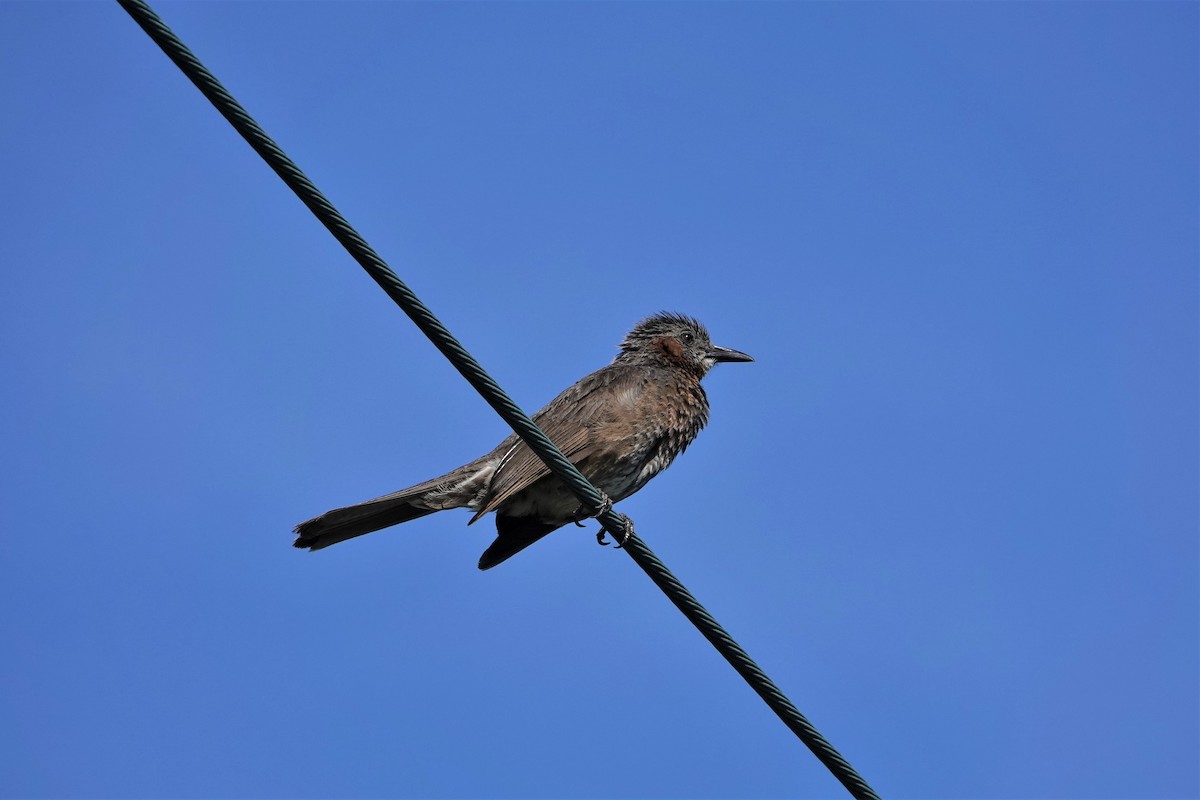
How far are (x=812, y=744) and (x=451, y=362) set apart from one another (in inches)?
77.1

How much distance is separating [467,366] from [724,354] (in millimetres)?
4731

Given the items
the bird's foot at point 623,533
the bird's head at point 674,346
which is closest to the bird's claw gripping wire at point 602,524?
the bird's foot at point 623,533

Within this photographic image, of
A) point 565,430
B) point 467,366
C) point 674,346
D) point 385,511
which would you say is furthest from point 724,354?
point 467,366

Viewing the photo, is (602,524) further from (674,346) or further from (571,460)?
(674,346)

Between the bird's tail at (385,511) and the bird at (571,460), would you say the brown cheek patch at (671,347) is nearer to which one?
the bird at (571,460)

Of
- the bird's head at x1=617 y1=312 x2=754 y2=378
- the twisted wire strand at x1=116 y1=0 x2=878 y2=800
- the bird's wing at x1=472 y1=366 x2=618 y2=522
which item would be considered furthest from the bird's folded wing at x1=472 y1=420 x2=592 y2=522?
the twisted wire strand at x1=116 y1=0 x2=878 y2=800

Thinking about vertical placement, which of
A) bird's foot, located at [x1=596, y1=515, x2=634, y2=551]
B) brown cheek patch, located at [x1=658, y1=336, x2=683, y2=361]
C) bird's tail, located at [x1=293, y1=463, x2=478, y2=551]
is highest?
brown cheek patch, located at [x1=658, y1=336, x2=683, y2=361]

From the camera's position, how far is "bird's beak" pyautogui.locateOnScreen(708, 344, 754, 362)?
29.7 feet

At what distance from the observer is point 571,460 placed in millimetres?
7516

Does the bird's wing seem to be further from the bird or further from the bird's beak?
the bird's beak

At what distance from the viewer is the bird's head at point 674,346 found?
28.9 feet

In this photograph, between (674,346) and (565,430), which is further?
(674,346)

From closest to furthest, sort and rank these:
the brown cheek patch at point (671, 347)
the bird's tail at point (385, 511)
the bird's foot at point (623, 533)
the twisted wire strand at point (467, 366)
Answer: the twisted wire strand at point (467, 366) → the bird's foot at point (623, 533) → the bird's tail at point (385, 511) → the brown cheek patch at point (671, 347)

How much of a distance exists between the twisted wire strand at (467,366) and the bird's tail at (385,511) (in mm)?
2200
